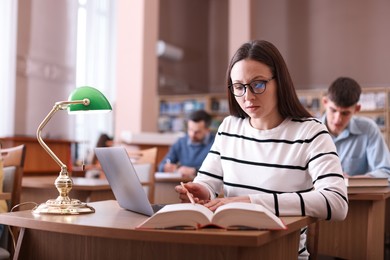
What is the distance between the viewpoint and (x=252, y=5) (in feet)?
32.2

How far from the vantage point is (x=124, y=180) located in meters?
1.67

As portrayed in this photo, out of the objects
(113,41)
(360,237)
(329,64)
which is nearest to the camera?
(360,237)

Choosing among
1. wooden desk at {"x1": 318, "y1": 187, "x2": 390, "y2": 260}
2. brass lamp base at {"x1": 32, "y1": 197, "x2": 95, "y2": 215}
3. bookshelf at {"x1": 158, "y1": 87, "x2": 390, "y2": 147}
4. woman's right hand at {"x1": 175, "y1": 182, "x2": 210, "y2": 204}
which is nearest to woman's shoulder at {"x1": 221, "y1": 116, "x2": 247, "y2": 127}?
woman's right hand at {"x1": 175, "y1": 182, "x2": 210, "y2": 204}

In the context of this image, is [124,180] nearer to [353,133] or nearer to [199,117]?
[353,133]

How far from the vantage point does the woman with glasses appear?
1748 millimetres

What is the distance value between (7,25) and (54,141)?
139 cm

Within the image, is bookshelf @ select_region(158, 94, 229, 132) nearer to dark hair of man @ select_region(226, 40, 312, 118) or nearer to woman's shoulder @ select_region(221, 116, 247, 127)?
woman's shoulder @ select_region(221, 116, 247, 127)

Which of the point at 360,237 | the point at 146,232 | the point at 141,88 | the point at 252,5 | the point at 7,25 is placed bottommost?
the point at 360,237

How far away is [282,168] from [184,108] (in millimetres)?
9352

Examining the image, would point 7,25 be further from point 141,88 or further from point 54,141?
point 141,88

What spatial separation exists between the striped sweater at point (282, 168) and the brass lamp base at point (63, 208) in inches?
18.6

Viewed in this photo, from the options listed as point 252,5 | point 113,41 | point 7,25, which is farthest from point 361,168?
point 252,5

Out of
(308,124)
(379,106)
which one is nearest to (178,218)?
(308,124)

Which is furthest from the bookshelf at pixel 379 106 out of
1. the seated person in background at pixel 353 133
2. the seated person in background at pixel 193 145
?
the seated person in background at pixel 353 133
